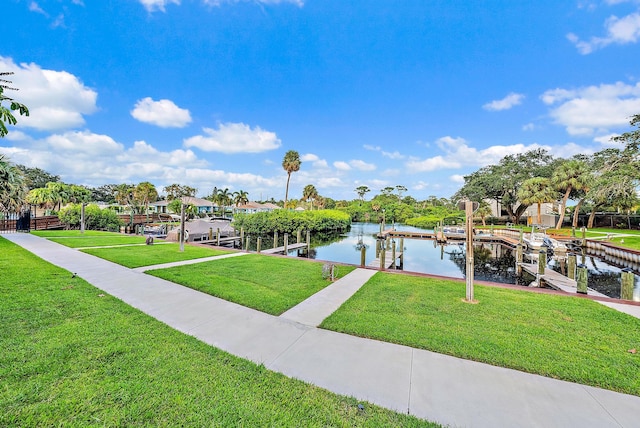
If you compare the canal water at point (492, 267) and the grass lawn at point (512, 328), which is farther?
the canal water at point (492, 267)

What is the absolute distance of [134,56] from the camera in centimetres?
1831

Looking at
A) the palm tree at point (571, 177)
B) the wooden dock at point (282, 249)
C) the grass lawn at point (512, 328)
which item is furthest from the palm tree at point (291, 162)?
the grass lawn at point (512, 328)

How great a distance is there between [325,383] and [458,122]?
92.7 feet

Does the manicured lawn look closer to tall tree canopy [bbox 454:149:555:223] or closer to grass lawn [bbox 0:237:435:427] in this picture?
grass lawn [bbox 0:237:435:427]

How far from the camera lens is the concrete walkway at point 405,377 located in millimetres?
2520

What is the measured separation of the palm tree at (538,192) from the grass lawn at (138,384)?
38381mm

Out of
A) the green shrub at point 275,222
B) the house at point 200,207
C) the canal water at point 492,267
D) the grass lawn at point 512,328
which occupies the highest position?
the house at point 200,207

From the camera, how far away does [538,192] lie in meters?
31.4

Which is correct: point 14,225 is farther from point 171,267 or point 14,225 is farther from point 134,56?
point 171,267

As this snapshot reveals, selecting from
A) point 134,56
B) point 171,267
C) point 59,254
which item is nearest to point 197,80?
point 134,56

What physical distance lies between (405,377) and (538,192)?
124 feet

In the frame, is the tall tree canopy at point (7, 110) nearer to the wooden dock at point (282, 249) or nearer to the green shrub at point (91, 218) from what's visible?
the wooden dock at point (282, 249)

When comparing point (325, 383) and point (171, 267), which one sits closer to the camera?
point (325, 383)

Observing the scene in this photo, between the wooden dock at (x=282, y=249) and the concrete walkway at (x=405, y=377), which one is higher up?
the concrete walkway at (x=405, y=377)
